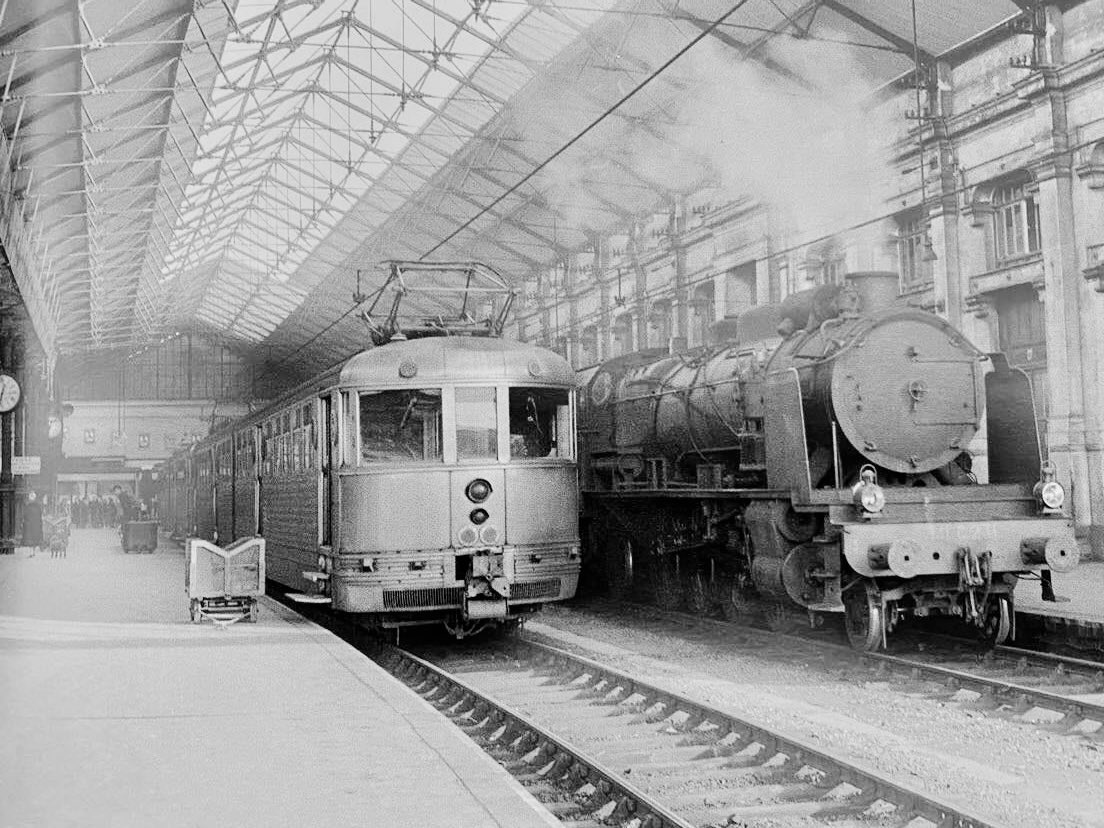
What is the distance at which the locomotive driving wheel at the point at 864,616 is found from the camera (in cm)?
955

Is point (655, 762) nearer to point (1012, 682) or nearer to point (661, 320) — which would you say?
point (1012, 682)

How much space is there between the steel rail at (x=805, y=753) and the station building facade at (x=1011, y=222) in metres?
6.46

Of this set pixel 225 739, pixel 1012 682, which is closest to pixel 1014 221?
pixel 1012 682

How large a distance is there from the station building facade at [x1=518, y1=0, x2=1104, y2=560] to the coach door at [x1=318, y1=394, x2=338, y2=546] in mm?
4897

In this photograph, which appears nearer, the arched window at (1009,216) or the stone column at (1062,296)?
the stone column at (1062,296)

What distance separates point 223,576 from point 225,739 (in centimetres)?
Answer: 540

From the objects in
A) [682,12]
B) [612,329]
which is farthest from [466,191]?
[682,12]

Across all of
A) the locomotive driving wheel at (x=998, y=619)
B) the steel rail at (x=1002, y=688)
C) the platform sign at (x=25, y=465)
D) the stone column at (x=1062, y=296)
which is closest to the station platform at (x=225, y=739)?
the steel rail at (x=1002, y=688)

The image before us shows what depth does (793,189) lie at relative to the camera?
20.3m

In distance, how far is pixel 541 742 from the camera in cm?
681

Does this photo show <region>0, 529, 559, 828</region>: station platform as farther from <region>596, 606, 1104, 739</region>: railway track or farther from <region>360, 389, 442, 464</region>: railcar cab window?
<region>596, 606, 1104, 739</region>: railway track

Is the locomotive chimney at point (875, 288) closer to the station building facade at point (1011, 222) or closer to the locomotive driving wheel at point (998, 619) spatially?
the locomotive driving wheel at point (998, 619)

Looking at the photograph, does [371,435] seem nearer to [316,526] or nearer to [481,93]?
[316,526]

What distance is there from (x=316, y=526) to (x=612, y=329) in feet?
64.5
